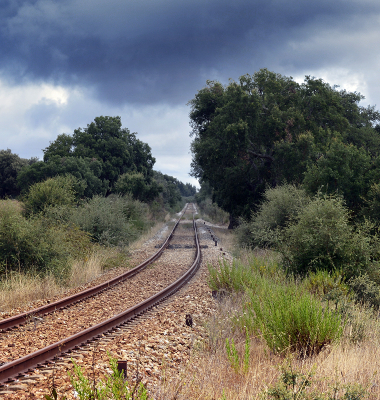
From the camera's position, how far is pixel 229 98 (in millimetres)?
26375

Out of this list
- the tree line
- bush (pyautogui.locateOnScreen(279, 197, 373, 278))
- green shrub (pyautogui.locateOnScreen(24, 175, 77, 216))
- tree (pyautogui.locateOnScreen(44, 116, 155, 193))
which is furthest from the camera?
tree (pyautogui.locateOnScreen(44, 116, 155, 193))

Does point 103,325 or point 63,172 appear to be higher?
point 63,172

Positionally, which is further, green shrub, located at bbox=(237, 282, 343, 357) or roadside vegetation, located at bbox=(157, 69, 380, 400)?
green shrub, located at bbox=(237, 282, 343, 357)

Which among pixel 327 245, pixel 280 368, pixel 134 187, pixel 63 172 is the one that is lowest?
pixel 280 368

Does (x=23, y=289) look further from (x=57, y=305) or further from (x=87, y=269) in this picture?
(x=87, y=269)

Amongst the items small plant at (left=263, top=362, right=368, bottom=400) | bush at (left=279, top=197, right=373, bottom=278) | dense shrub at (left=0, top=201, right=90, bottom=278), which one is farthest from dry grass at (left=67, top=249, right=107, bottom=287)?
small plant at (left=263, top=362, right=368, bottom=400)

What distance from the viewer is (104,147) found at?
4788 centimetres

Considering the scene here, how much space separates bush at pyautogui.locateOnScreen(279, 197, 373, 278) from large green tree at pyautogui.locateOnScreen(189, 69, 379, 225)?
513 inches

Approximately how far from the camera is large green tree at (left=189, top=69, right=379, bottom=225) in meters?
24.0

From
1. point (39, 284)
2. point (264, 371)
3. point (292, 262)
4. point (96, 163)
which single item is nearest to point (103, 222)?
point (39, 284)

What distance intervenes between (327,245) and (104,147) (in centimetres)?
4181

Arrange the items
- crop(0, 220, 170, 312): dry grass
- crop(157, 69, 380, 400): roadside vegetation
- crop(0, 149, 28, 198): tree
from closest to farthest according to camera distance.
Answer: crop(157, 69, 380, 400): roadside vegetation → crop(0, 220, 170, 312): dry grass → crop(0, 149, 28, 198): tree

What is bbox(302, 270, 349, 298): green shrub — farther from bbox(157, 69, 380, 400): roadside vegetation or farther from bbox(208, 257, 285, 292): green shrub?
bbox(208, 257, 285, 292): green shrub

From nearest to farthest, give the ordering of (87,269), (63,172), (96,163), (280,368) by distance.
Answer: (280,368), (87,269), (63,172), (96,163)
